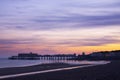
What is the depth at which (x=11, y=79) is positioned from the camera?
77.4 feet

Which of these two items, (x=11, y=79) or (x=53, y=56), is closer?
(x=11, y=79)

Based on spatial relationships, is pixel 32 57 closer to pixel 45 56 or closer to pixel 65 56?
pixel 45 56

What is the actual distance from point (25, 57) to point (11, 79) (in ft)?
507

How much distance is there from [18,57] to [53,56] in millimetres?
21943

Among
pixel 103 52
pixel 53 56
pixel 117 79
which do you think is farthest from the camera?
pixel 53 56

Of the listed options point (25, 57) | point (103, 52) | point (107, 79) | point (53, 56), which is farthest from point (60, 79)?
point (25, 57)

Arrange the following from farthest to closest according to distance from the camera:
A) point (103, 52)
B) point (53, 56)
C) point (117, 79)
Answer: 1. point (53, 56)
2. point (103, 52)
3. point (117, 79)

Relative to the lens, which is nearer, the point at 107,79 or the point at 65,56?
the point at 107,79

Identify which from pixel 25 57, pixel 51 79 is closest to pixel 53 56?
pixel 25 57

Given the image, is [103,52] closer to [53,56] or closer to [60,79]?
[53,56]

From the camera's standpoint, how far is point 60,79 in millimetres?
23828

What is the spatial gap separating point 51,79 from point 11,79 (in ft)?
9.67

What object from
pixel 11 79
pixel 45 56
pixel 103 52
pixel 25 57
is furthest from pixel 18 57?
pixel 11 79

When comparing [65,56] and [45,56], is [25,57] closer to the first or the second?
[45,56]
